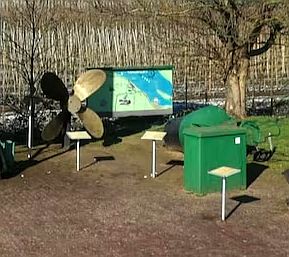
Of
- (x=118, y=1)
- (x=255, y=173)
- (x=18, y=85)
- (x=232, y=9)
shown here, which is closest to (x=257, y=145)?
(x=255, y=173)

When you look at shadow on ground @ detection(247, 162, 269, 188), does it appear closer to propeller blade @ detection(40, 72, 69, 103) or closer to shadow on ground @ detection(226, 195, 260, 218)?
shadow on ground @ detection(226, 195, 260, 218)

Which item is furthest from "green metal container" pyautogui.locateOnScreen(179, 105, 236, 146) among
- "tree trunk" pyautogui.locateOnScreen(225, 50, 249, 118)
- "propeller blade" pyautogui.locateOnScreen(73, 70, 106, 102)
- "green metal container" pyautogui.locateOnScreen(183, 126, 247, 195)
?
"tree trunk" pyautogui.locateOnScreen(225, 50, 249, 118)

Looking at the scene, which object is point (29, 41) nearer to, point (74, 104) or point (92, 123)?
point (74, 104)

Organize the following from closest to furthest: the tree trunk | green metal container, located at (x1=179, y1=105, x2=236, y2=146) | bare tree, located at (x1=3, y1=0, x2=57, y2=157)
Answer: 1. green metal container, located at (x1=179, y1=105, x2=236, y2=146)
2. bare tree, located at (x1=3, y1=0, x2=57, y2=157)
3. the tree trunk

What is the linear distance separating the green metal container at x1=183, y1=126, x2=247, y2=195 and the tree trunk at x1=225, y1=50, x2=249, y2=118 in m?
7.77

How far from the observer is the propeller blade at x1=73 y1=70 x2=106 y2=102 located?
664 inches

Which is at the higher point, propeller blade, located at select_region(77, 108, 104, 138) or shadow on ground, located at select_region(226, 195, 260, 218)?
propeller blade, located at select_region(77, 108, 104, 138)

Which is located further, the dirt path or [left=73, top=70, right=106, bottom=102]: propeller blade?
[left=73, top=70, right=106, bottom=102]: propeller blade

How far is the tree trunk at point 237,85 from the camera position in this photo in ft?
67.9

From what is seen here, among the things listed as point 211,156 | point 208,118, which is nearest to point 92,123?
point 208,118

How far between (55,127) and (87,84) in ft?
3.94

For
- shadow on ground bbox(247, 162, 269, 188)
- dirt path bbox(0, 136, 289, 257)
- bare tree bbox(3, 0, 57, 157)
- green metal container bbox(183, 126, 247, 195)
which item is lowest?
dirt path bbox(0, 136, 289, 257)

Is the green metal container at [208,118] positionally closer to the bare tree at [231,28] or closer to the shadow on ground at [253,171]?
the shadow on ground at [253,171]

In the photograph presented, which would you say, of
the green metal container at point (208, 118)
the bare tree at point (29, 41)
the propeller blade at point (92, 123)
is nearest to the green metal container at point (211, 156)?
the green metal container at point (208, 118)
